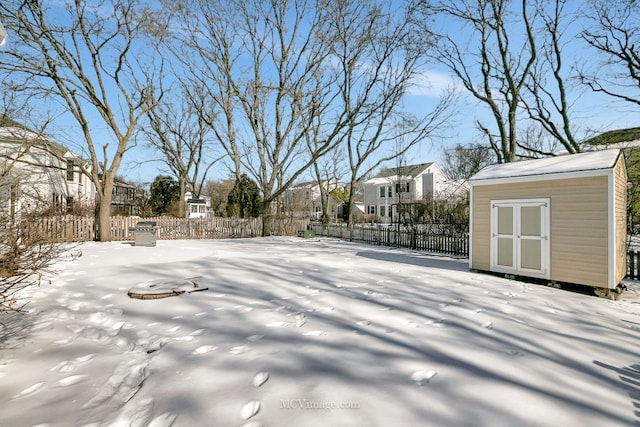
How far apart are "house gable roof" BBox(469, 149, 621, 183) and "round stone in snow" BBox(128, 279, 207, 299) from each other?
751 cm

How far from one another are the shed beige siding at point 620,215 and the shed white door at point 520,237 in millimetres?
1261

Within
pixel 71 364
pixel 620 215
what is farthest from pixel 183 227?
pixel 620 215

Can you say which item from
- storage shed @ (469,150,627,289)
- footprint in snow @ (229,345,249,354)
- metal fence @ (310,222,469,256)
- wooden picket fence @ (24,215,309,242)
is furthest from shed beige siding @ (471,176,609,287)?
wooden picket fence @ (24,215,309,242)

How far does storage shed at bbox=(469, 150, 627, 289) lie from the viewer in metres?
6.53

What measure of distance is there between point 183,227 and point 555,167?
16.7 m

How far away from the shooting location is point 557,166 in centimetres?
728

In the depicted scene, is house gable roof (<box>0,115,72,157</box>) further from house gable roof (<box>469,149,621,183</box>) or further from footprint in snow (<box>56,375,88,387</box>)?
house gable roof (<box>469,149,621,183</box>)

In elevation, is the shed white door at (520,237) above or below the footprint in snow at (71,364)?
above

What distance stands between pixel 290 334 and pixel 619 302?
6.76 meters

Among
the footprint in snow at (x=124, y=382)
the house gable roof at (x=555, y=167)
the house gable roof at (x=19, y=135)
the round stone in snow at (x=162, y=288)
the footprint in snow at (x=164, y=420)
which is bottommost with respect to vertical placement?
the footprint in snow at (x=124, y=382)

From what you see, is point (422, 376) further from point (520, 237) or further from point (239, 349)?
point (520, 237)

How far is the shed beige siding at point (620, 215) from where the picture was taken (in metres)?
6.73

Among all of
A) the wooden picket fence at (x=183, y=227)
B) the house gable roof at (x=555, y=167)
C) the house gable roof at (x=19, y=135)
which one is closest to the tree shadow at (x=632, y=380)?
the house gable roof at (x=555, y=167)

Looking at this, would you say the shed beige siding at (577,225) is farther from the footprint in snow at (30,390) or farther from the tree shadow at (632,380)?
the footprint in snow at (30,390)
